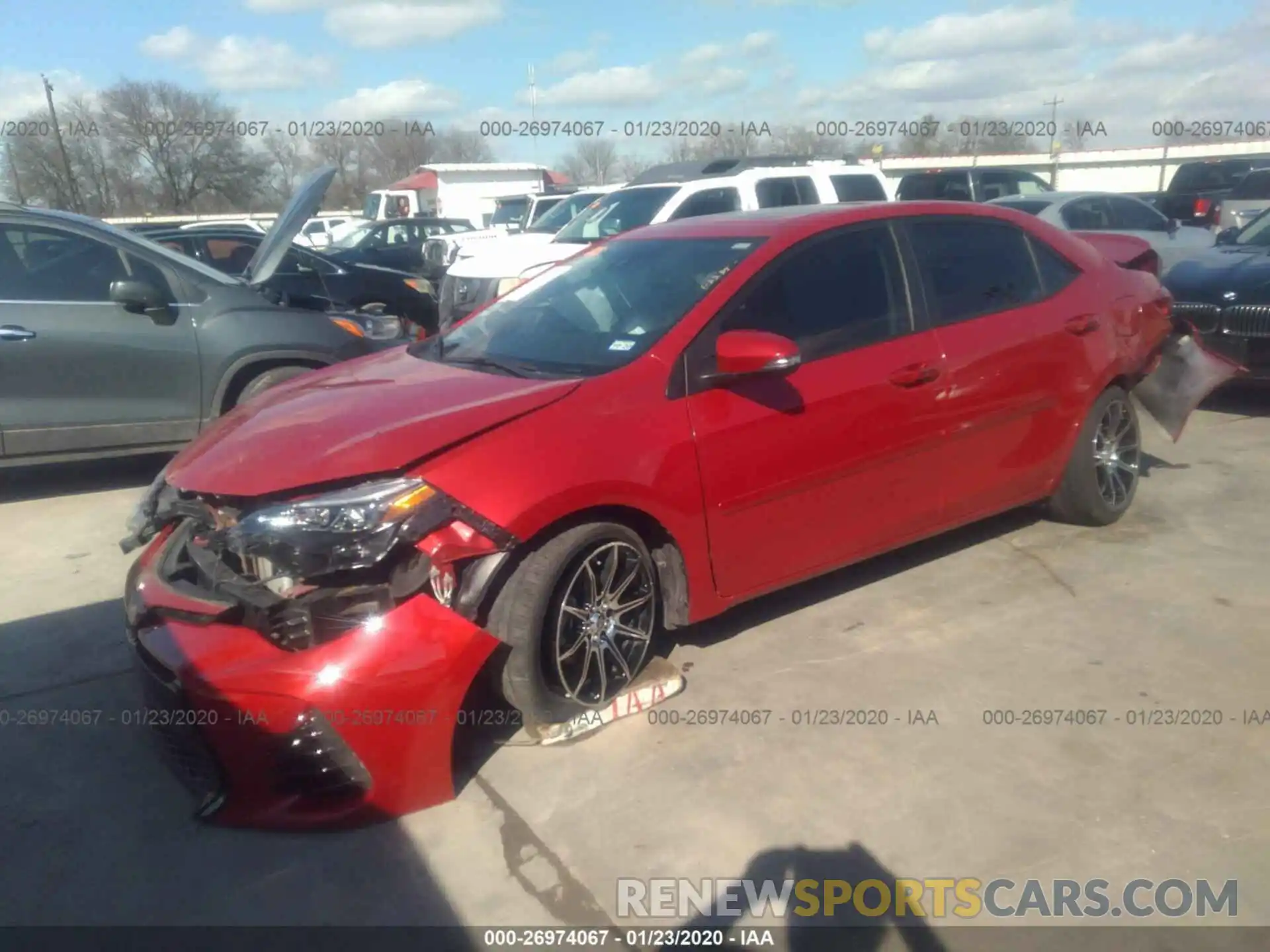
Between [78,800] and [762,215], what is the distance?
3446mm

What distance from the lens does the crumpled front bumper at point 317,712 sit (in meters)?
2.99

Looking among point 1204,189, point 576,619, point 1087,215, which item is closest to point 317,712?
point 576,619

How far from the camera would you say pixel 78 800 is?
11.1 ft

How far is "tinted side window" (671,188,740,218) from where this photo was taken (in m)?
10.4

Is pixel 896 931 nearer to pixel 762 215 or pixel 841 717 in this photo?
pixel 841 717

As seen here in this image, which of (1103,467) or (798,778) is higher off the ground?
(1103,467)

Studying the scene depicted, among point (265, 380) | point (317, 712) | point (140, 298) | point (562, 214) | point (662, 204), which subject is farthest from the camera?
point (562, 214)

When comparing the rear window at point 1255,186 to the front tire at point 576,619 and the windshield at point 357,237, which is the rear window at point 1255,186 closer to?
the windshield at point 357,237

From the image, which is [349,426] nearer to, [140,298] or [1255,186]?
[140,298]

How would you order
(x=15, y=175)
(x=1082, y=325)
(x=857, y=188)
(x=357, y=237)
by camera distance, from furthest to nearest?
(x=15, y=175)
(x=357, y=237)
(x=857, y=188)
(x=1082, y=325)

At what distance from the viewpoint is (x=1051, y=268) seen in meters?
5.10

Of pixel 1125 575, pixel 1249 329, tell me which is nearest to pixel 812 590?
pixel 1125 575

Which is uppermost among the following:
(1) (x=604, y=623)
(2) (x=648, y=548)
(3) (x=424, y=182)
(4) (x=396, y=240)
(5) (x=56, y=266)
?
(3) (x=424, y=182)

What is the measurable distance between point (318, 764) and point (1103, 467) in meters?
4.08
